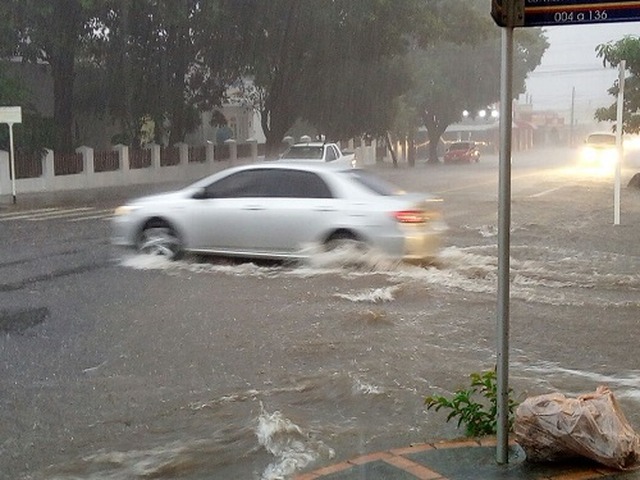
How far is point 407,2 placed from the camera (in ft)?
125

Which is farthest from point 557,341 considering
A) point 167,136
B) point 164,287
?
point 167,136

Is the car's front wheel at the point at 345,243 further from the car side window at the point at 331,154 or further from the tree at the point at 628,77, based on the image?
the car side window at the point at 331,154

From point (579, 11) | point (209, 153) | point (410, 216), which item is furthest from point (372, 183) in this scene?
point (209, 153)

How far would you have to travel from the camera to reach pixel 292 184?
13.4m

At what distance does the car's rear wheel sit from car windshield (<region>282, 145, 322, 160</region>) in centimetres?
1811

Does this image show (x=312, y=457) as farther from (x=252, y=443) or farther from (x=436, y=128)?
(x=436, y=128)

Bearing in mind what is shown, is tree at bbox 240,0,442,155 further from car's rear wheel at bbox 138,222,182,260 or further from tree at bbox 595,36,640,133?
car's rear wheel at bbox 138,222,182,260

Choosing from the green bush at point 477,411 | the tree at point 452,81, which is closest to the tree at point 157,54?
the tree at point 452,81

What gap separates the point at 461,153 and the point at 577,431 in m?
56.4

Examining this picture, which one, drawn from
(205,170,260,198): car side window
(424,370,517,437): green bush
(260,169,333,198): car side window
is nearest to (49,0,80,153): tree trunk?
(205,170,260,198): car side window

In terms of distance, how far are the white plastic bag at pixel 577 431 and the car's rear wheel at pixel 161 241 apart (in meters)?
9.33

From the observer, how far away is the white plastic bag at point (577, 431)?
4910 mm

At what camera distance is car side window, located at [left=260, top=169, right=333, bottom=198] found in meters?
13.3

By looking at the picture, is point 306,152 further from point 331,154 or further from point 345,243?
point 345,243
